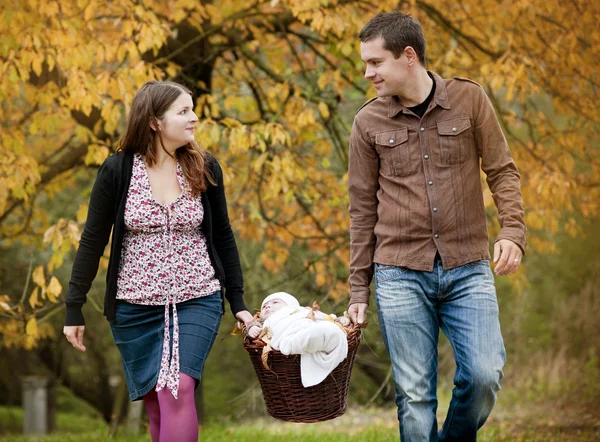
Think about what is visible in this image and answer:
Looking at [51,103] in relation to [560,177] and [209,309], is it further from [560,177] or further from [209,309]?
[560,177]

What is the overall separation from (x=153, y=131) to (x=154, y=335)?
3.03ft

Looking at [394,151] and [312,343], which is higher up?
[394,151]

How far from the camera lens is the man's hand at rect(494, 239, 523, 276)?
3.24 metres

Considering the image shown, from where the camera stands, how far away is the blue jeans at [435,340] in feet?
10.9

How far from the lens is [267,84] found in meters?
7.52

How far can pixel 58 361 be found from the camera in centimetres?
1521

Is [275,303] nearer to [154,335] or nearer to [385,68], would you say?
[154,335]

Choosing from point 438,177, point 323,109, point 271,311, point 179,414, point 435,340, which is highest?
point 323,109

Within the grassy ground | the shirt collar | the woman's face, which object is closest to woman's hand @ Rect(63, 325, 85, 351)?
the woman's face

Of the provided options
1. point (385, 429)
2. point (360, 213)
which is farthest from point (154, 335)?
point (385, 429)

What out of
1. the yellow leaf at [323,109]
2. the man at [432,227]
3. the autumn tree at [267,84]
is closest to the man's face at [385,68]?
the man at [432,227]

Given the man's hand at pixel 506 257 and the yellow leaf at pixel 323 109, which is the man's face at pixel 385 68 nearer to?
the man's hand at pixel 506 257

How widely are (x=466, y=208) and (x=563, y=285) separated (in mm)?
11781

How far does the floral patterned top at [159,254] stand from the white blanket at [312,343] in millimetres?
428
